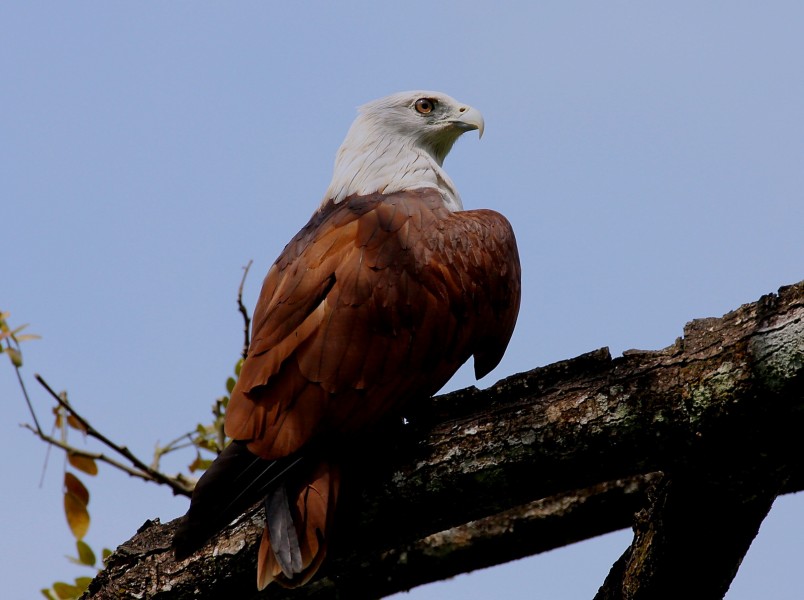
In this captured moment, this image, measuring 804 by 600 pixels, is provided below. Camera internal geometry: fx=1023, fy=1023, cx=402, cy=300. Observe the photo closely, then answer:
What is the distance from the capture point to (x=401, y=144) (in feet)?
18.9

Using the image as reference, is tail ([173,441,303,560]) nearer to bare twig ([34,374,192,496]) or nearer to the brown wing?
the brown wing

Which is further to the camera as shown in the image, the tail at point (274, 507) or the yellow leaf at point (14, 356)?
the yellow leaf at point (14, 356)

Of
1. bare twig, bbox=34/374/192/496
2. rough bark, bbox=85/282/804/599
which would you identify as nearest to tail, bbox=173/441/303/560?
rough bark, bbox=85/282/804/599

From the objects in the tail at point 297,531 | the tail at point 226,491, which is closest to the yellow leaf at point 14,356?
the tail at point 226,491

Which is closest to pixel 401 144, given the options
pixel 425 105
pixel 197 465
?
pixel 425 105

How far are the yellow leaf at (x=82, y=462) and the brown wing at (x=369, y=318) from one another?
124 cm

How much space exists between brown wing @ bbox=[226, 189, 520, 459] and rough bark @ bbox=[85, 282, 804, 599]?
20 centimetres

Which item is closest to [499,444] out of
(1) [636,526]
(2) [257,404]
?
(1) [636,526]

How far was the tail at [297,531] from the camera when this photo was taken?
3.25m

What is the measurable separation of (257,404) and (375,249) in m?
0.77

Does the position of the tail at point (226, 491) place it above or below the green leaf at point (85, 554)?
below

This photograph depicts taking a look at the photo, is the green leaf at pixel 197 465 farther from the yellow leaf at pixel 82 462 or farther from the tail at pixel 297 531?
the tail at pixel 297 531

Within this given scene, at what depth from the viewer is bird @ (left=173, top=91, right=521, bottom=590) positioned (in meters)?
3.35

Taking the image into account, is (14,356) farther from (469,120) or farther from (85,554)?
(469,120)
